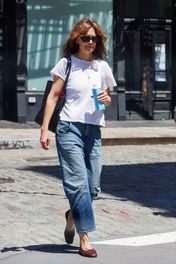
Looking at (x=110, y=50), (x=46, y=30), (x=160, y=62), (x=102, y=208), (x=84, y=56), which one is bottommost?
(x=160, y=62)

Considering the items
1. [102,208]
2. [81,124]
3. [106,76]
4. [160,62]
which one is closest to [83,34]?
[106,76]

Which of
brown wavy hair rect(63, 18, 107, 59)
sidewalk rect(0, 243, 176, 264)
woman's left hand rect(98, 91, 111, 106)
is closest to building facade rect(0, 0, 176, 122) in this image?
sidewalk rect(0, 243, 176, 264)

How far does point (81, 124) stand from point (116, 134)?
1091 cm

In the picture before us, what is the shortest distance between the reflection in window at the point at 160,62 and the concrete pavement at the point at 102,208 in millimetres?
7873

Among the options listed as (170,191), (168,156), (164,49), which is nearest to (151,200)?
(170,191)

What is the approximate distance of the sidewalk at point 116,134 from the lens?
15555mm

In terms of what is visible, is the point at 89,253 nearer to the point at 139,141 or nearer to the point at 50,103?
the point at 50,103

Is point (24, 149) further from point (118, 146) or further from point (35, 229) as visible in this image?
point (35, 229)

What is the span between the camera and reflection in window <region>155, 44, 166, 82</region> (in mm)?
22047

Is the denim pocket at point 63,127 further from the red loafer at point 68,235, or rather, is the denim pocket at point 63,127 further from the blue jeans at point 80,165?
the red loafer at point 68,235

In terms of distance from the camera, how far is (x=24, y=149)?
15367 mm

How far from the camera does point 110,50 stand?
68.7ft

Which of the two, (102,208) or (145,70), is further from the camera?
(145,70)

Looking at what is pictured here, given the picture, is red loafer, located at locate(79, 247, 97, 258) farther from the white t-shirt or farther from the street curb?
the street curb
